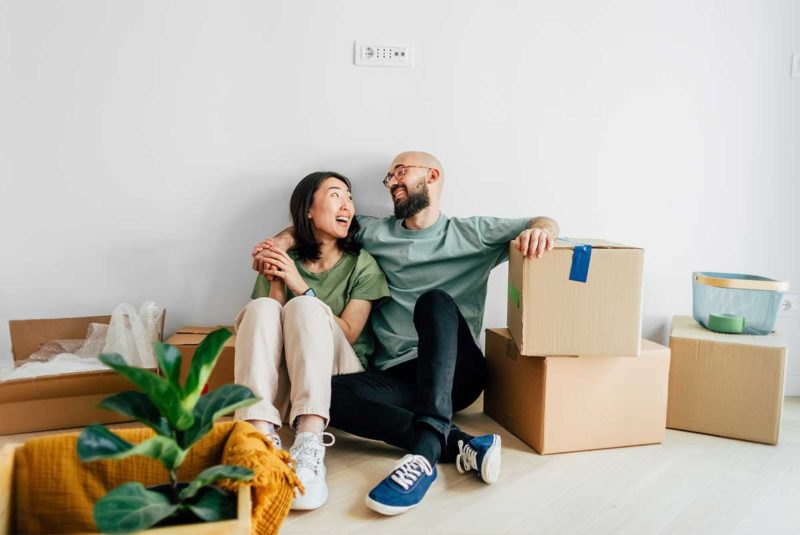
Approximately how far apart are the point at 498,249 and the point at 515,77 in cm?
65

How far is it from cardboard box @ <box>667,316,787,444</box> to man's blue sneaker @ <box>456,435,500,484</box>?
0.71m

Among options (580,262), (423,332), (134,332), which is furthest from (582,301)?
(134,332)

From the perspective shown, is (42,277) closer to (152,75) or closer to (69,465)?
(152,75)

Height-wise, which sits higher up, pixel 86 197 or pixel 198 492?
pixel 86 197

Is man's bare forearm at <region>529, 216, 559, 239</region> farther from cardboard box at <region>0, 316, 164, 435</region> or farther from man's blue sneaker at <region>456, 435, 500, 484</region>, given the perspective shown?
cardboard box at <region>0, 316, 164, 435</region>

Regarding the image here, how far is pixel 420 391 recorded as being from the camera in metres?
1.49

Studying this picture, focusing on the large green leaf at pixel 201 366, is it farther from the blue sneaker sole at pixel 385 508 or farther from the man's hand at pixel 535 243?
the man's hand at pixel 535 243

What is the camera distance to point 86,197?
2055 mm

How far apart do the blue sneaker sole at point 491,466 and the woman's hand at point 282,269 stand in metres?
0.69

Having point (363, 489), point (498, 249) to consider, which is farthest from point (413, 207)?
point (363, 489)

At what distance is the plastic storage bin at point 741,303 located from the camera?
1818mm

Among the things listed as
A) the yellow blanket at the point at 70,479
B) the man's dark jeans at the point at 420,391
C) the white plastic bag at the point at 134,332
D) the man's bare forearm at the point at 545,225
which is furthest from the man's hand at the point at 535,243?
the white plastic bag at the point at 134,332

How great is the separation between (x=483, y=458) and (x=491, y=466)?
27 millimetres

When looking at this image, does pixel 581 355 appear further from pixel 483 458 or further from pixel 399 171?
pixel 399 171
